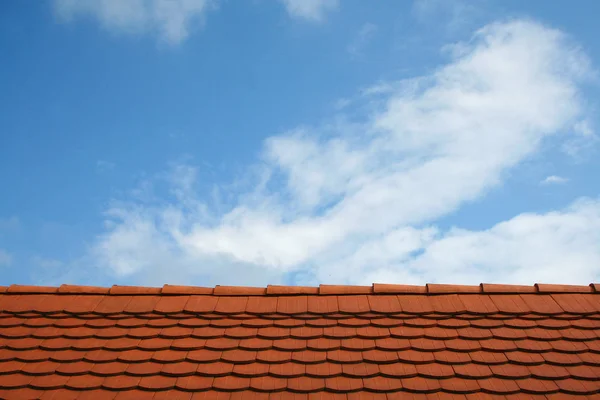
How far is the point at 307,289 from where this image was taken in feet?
21.2

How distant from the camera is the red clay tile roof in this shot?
495 cm

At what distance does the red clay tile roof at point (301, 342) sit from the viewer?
4949 mm

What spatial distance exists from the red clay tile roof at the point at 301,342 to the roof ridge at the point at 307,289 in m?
0.02

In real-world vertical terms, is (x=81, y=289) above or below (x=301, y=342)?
above

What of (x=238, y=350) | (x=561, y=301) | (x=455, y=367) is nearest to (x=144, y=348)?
(x=238, y=350)

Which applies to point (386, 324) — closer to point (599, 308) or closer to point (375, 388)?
point (375, 388)

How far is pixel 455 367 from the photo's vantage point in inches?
203

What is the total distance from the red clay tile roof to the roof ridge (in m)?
0.02

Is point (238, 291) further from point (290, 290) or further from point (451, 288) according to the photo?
point (451, 288)

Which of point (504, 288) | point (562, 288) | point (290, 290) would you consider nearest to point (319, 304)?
point (290, 290)

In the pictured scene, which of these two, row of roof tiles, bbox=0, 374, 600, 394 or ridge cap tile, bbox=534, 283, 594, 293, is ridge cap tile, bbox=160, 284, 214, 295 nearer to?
row of roof tiles, bbox=0, 374, 600, 394

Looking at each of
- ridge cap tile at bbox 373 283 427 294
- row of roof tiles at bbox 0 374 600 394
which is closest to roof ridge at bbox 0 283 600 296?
ridge cap tile at bbox 373 283 427 294

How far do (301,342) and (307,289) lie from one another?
3.32ft

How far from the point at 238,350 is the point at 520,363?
113 inches
